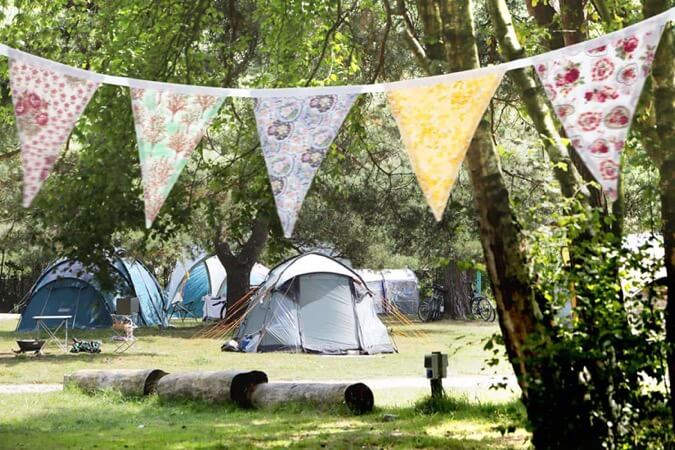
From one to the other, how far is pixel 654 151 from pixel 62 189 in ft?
14.8

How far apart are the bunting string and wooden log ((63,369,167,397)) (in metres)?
4.68

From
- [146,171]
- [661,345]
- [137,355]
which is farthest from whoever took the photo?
[137,355]

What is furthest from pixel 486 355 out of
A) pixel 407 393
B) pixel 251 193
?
pixel 251 193

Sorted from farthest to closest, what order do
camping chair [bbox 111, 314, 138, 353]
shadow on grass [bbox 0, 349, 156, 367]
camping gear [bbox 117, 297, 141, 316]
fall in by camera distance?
camping chair [bbox 111, 314, 138, 353]
camping gear [bbox 117, 297, 141, 316]
shadow on grass [bbox 0, 349, 156, 367]

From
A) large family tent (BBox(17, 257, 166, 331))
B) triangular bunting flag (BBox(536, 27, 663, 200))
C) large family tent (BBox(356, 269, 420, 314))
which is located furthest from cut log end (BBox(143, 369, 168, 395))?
large family tent (BBox(356, 269, 420, 314))

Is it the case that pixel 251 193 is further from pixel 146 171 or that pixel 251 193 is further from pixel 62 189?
pixel 146 171

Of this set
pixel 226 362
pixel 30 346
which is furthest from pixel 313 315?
pixel 30 346

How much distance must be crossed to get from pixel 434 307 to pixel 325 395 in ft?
55.0

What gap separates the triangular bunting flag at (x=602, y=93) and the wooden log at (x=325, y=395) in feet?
13.9

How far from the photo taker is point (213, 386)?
9102mm

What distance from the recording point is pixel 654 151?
5520mm

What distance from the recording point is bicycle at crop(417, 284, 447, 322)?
2492 centimetres

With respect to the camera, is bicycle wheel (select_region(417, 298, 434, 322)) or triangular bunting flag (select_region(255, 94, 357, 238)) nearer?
triangular bunting flag (select_region(255, 94, 357, 238))

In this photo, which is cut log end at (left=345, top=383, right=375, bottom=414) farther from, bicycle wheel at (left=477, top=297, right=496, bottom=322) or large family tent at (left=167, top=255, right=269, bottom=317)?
large family tent at (left=167, top=255, right=269, bottom=317)
